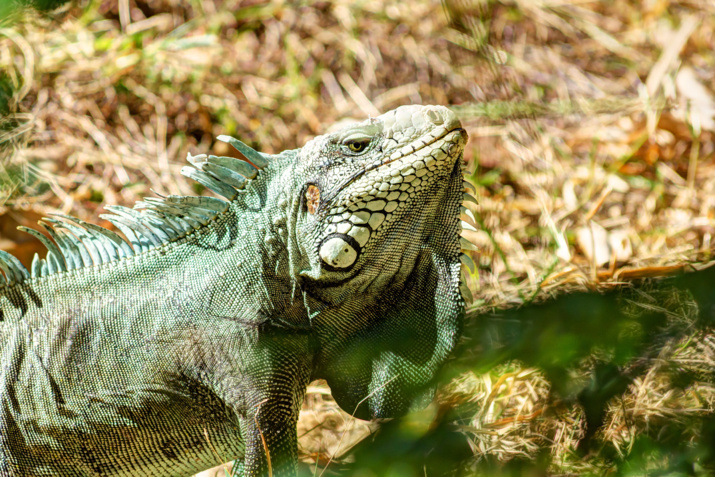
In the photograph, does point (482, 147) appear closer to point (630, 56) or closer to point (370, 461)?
point (630, 56)

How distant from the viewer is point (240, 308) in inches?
104

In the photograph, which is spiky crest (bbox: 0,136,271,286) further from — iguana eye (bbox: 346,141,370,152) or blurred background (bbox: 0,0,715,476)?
blurred background (bbox: 0,0,715,476)

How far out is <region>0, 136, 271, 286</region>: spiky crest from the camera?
110 inches

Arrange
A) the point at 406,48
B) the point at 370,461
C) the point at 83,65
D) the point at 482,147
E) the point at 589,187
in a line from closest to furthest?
the point at 370,461 < the point at 589,187 < the point at 482,147 < the point at 83,65 < the point at 406,48

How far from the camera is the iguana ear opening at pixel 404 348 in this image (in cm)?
271

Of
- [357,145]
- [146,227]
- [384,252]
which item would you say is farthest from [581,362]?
[146,227]

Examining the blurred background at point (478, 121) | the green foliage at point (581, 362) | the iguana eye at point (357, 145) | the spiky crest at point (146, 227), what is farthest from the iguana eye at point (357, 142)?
the green foliage at point (581, 362)

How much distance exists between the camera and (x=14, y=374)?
267 centimetres

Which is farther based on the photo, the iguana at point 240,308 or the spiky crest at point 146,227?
the spiky crest at point 146,227

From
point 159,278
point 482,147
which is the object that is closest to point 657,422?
point 159,278

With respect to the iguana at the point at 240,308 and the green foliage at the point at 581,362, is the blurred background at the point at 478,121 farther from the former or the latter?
the iguana at the point at 240,308

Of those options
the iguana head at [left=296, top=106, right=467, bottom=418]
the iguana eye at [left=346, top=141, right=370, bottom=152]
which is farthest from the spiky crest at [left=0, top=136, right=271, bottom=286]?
the iguana eye at [left=346, top=141, right=370, bottom=152]

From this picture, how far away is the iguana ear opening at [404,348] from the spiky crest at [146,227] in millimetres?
805

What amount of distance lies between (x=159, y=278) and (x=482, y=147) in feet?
10.5
